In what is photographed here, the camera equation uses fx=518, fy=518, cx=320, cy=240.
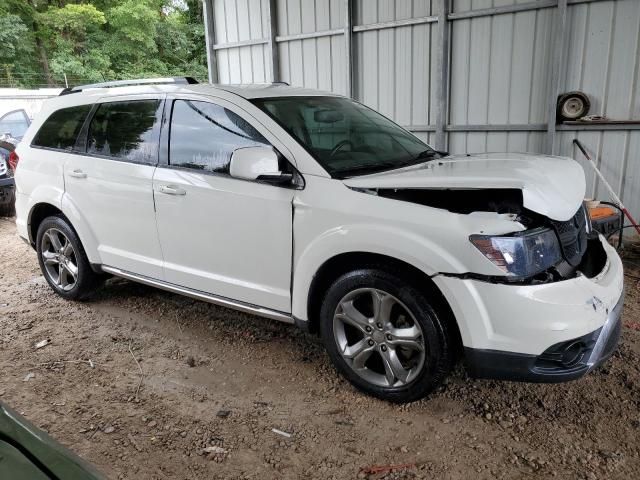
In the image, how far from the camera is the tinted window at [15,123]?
37.3 ft

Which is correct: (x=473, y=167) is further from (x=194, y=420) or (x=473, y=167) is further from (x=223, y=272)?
(x=194, y=420)

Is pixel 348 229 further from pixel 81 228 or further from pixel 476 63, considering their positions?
pixel 476 63

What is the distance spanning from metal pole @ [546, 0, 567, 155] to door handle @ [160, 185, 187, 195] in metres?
4.79

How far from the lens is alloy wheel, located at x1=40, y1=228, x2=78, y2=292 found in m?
4.46

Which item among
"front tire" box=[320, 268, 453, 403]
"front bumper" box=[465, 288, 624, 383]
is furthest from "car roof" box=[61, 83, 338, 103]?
"front bumper" box=[465, 288, 624, 383]

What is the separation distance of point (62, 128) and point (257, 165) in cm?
242

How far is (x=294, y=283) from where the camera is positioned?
3016 millimetres

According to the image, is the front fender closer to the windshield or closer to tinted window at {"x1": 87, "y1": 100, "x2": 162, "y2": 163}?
the windshield

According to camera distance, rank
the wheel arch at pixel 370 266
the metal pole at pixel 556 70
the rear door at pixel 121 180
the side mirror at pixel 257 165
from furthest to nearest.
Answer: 1. the metal pole at pixel 556 70
2. the rear door at pixel 121 180
3. the side mirror at pixel 257 165
4. the wheel arch at pixel 370 266

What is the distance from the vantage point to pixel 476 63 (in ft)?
22.2

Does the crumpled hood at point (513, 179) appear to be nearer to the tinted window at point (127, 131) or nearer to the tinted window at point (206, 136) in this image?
the tinted window at point (206, 136)

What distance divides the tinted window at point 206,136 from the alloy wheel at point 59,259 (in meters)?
1.60

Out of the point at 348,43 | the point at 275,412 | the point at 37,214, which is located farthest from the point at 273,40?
the point at 275,412

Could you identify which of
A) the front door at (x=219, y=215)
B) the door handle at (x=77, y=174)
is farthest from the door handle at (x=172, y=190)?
the door handle at (x=77, y=174)
